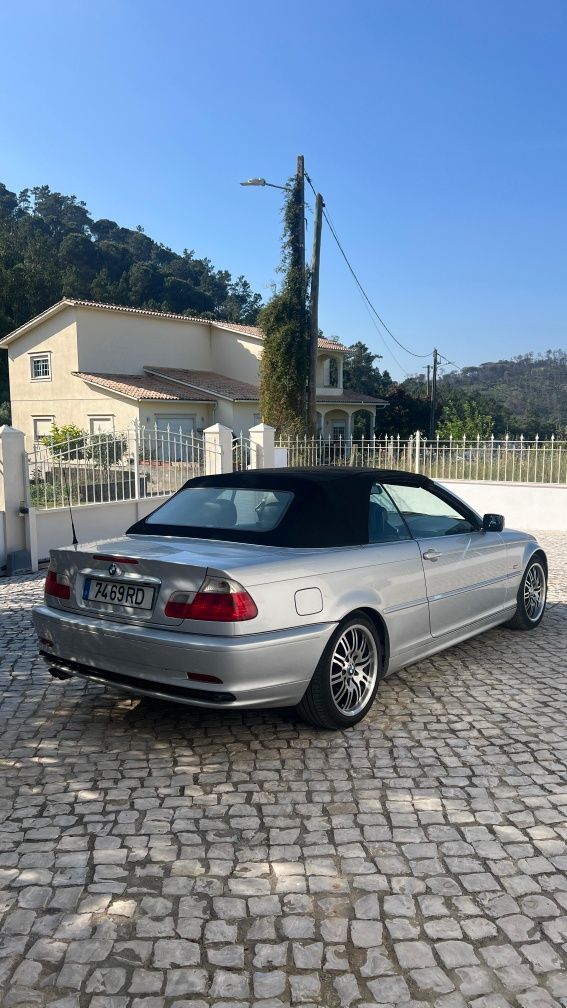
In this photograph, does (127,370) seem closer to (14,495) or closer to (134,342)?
(134,342)

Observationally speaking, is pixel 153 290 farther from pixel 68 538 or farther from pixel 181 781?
pixel 181 781

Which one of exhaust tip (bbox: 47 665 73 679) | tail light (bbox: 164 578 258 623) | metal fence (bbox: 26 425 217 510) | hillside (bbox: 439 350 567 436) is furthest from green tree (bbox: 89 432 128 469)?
hillside (bbox: 439 350 567 436)

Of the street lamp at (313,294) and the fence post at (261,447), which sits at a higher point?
the street lamp at (313,294)

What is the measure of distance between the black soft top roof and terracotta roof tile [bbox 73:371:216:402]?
82.4 ft

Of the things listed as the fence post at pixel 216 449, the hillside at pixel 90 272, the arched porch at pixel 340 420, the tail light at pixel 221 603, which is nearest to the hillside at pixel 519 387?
the arched porch at pixel 340 420

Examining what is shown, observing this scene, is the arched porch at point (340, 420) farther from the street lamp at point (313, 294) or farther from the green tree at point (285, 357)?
the street lamp at point (313, 294)

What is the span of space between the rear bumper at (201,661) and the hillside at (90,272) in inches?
1653

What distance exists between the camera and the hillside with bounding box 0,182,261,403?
46.0 metres

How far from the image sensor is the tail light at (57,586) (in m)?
4.31

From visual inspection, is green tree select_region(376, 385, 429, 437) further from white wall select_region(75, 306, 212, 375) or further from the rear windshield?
the rear windshield

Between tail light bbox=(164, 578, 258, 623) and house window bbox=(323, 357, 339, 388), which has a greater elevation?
house window bbox=(323, 357, 339, 388)

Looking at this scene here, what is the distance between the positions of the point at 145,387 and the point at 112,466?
68.0ft

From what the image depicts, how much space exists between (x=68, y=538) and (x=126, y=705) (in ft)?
20.3

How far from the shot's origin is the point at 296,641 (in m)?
3.79
